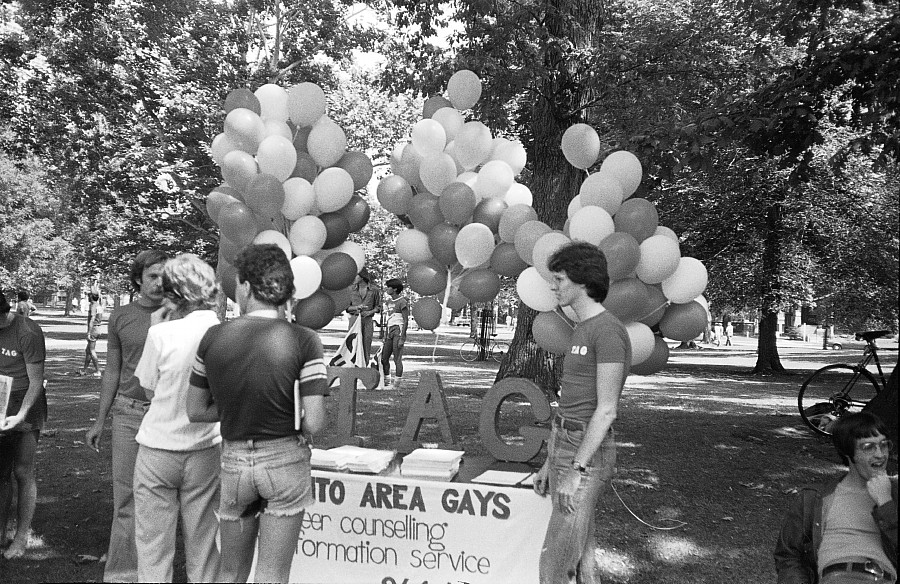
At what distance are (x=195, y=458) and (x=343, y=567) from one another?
4.98 ft

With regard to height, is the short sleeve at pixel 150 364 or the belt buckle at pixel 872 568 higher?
the short sleeve at pixel 150 364

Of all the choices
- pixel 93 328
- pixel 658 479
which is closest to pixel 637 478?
pixel 658 479

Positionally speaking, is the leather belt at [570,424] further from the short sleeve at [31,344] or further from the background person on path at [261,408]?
the short sleeve at [31,344]

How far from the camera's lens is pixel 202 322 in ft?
9.61

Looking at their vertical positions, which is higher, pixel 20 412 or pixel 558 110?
pixel 558 110

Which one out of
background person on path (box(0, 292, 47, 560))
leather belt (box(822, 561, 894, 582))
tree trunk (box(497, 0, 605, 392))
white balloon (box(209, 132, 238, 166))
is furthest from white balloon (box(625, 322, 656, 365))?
tree trunk (box(497, 0, 605, 392))

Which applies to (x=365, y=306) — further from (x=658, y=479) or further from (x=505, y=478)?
(x=505, y=478)

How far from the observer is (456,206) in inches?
191

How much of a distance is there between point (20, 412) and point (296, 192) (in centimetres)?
212

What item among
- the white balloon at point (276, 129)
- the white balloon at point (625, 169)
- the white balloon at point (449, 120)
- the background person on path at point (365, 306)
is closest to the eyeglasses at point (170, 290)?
the white balloon at point (276, 129)

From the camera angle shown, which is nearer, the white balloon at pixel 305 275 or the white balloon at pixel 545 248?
the white balloon at pixel 545 248

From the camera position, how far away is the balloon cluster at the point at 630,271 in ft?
14.0

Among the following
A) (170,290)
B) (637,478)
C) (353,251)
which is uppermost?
(353,251)

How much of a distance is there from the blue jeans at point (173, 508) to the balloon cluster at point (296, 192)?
72.3 inches
